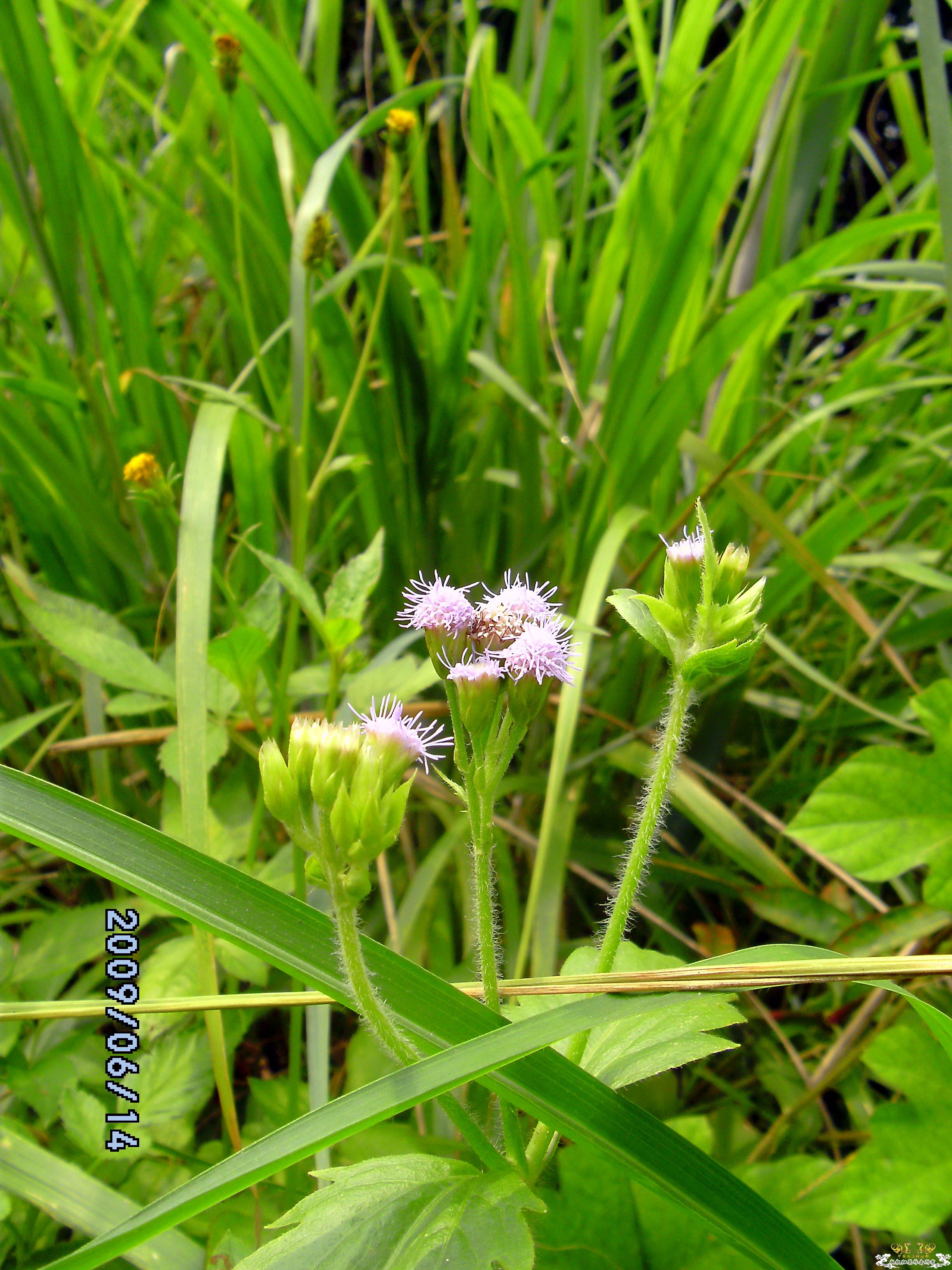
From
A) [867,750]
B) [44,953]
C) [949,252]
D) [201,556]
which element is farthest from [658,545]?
[44,953]

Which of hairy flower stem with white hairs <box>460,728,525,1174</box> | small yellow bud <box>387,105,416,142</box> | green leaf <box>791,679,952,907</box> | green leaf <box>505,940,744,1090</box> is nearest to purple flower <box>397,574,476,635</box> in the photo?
hairy flower stem with white hairs <box>460,728,525,1174</box>

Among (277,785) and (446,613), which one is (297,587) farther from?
(277,785)

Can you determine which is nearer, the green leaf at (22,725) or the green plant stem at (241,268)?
the green leaf at (22,725)

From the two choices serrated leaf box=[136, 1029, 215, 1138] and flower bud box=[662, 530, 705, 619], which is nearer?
flower bud box=[662, 530, 705, 619]

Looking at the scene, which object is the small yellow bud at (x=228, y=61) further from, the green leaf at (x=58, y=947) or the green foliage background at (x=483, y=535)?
the green leaf at (x=58, y=947)

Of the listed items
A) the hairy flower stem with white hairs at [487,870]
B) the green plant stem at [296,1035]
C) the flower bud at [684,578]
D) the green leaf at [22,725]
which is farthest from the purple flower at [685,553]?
the green leaf at [22,725]

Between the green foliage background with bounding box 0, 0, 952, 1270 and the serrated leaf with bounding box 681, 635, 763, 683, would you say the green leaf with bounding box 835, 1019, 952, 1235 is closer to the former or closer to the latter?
the green foliage background with bounding box 0, 0, 952, 1270
